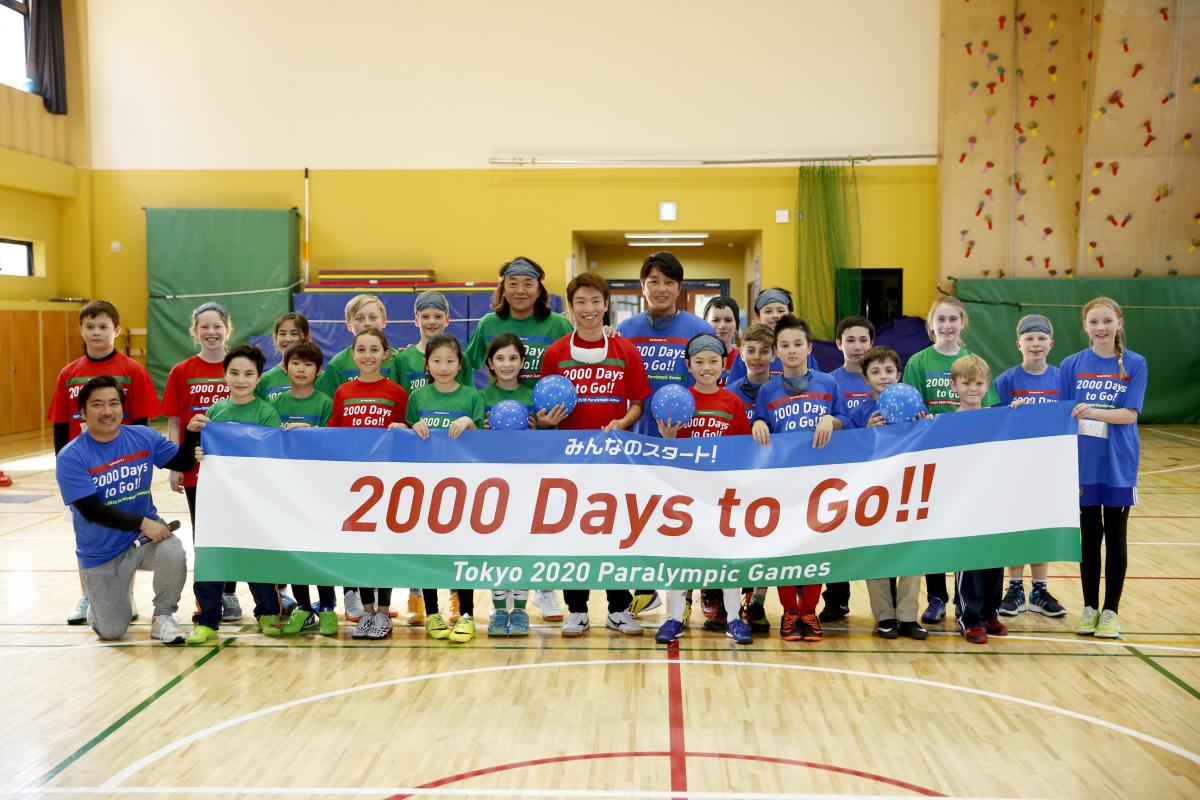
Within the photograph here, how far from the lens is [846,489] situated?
4.81 meters

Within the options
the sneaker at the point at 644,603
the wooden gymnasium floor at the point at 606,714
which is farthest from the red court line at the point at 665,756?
the sneaker at the point at 644,603

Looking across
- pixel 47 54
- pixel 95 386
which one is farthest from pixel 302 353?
pixel 47 54

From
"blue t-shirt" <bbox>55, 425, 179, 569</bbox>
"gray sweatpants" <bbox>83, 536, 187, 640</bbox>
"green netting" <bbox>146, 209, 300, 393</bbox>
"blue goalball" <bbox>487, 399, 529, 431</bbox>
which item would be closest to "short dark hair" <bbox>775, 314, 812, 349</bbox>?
"blue goalball" <bbox>487, 399, 529, 431</bbox>

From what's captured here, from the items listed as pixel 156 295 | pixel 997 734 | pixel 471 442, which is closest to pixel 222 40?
pixel 156 295

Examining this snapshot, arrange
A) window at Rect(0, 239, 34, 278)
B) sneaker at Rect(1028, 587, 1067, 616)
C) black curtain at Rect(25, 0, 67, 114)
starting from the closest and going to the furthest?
sneaker at Rect(1028, 587, 1067, 616) → window at Rect(0, 239, 34, 278) → black curtain at Rect(25, 0, 67, 114)

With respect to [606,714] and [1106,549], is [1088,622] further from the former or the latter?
[606,714]

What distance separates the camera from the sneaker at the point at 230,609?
533 centimetres

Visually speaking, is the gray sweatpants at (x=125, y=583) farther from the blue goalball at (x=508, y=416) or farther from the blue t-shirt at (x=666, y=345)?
the blue t-shirt at (x=666, y=345)

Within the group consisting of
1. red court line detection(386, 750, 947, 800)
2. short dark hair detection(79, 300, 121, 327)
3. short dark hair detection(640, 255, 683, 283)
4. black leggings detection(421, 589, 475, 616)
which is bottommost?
red court line detection(386, 750, 947, 800)

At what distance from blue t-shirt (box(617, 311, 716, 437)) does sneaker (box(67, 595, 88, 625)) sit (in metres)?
3.23

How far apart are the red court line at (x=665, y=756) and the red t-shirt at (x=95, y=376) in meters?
2.94

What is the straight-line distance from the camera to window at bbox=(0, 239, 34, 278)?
14.9 meters

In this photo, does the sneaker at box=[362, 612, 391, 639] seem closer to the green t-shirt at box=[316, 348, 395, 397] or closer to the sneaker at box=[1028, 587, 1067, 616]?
the green t-shirt at box=[316, 348, 395, 397]

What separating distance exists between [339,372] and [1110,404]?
412cm
